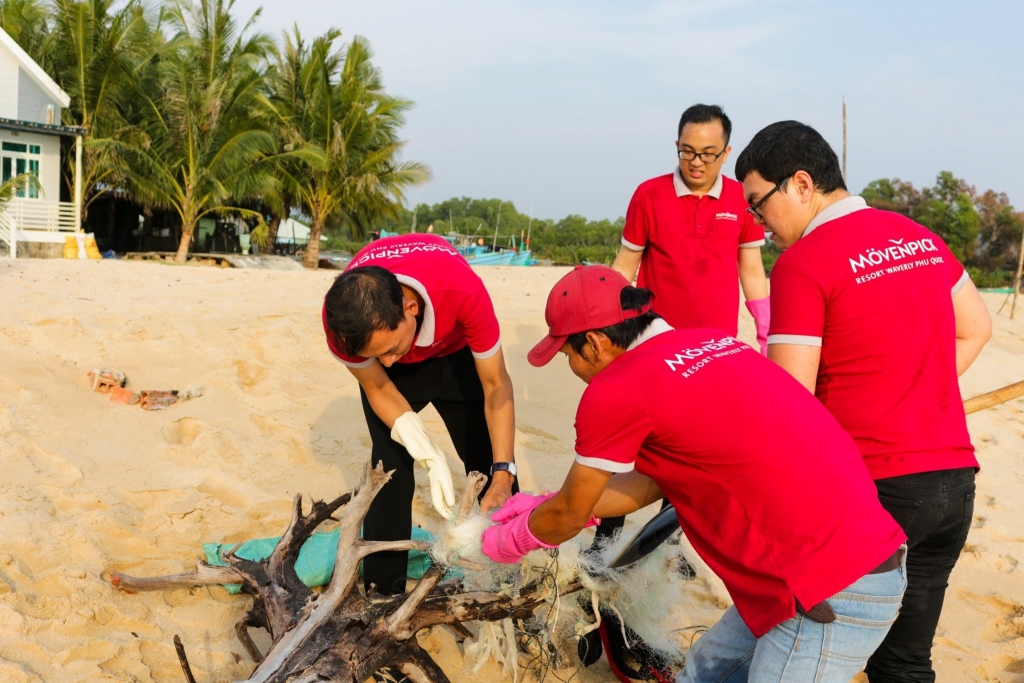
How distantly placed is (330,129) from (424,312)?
18.9 meters

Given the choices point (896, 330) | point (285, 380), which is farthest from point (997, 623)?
point (285, 380)

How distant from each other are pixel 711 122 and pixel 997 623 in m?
2.55

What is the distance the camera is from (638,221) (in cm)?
366

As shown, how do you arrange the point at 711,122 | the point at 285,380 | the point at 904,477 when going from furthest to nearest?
the point at 285,380
the point at 711,122
the point at 904,477

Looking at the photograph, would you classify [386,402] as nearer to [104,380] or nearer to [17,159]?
[104,380]

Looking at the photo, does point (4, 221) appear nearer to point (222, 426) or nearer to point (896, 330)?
point (222, 426)

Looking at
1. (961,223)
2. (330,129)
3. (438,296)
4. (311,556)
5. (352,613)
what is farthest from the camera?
(961,223)

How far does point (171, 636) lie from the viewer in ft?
9.66

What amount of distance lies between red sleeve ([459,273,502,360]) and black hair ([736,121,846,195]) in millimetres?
1024

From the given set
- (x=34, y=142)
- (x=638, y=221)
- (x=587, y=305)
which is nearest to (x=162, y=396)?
(x=638, y=221)

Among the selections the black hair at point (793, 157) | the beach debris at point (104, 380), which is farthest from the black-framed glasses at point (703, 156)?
the beach debris at point (104, 380)

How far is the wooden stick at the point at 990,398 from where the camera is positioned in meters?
2.95

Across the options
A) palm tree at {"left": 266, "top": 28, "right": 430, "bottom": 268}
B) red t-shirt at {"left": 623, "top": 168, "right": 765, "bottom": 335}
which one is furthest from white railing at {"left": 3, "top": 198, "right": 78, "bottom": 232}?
red t-shirt at {"left": 623, "top": 168, "right": 765, "bottom": 335}

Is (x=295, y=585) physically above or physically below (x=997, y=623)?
above
